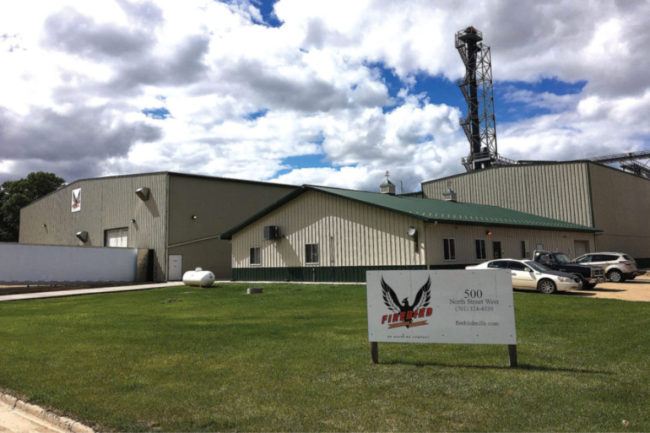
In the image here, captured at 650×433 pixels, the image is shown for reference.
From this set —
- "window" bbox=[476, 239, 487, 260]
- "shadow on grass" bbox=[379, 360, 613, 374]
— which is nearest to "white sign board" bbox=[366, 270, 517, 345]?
"shadow on grass" bbox=[379, 360, 613, 374]

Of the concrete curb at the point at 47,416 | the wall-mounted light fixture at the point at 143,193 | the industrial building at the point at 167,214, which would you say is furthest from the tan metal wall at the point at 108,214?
the concrete curb at the point at 47,416

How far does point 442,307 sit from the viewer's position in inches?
293

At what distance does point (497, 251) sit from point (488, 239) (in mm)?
1151

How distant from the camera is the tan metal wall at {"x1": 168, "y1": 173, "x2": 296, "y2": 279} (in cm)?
3694

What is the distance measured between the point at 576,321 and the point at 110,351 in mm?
10552

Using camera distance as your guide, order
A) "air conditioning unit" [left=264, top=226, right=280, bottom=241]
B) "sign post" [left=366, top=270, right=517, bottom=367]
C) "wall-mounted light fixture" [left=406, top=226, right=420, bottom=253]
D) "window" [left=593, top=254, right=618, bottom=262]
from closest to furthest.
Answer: "sign post" [left=366, top=270, right=517, bottom=367], "wall-mounted light fixture" [left=406, top=226, right=420, bottom=253], "window" [left=593, top=254, right=618, bottom=262], "air conditioning unit" [left=264, top=226, right=280, bottom=241]

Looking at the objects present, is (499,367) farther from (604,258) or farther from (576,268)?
(604,258)

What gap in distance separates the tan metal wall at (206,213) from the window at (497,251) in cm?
2189

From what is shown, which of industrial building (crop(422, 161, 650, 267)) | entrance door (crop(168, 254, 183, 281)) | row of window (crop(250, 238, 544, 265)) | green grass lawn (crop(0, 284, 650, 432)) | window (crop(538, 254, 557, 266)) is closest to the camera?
green grass lawn (crop(0, 284, 650, 432))

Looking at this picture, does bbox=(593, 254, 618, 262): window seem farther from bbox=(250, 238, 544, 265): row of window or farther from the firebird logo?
the firebird logo

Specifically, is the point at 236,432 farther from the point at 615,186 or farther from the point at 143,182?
the point at 615,186

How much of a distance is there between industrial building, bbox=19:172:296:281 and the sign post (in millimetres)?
31463

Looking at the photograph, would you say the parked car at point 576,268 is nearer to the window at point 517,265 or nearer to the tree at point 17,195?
the window at point 517,265

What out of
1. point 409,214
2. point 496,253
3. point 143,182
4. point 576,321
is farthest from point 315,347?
point 143,182
